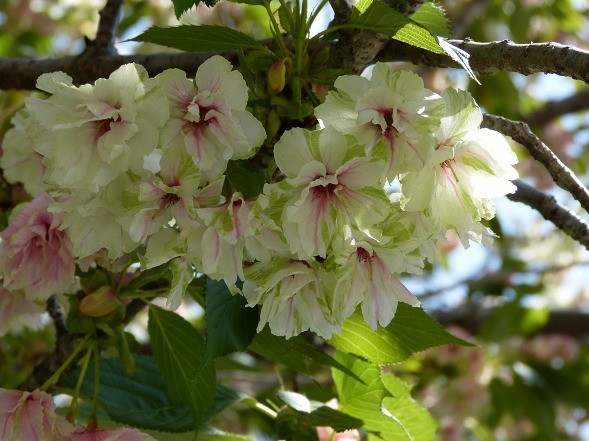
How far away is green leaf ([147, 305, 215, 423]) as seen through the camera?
3.13 ft

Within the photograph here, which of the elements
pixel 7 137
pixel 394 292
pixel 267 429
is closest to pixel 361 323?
pixel 394 292

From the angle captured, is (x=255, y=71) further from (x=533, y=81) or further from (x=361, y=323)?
(x=533, y=81)

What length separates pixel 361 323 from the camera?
36.4 inches

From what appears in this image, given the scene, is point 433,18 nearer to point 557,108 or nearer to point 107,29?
point 107,29

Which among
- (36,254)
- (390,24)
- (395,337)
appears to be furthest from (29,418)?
(390,24)

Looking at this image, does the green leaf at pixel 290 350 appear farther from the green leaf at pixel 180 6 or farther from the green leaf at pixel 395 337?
the green leaf at pixel 180 6

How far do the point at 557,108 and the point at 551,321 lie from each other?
0.69 metres

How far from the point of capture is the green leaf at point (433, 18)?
3.03 feet

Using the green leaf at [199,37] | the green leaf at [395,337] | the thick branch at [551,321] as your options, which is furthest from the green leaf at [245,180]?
the thick branch at [551,321]

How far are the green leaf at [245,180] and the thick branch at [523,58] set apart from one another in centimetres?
24

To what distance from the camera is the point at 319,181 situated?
676 millimetres

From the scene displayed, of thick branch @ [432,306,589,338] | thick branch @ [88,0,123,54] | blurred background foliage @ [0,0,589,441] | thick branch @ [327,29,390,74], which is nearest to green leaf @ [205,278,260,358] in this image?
thick branch @ [327,29,390,74]

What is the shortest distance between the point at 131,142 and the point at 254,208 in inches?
4.3

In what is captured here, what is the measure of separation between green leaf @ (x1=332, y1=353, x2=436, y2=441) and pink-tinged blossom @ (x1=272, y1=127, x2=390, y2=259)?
1.12 ft
